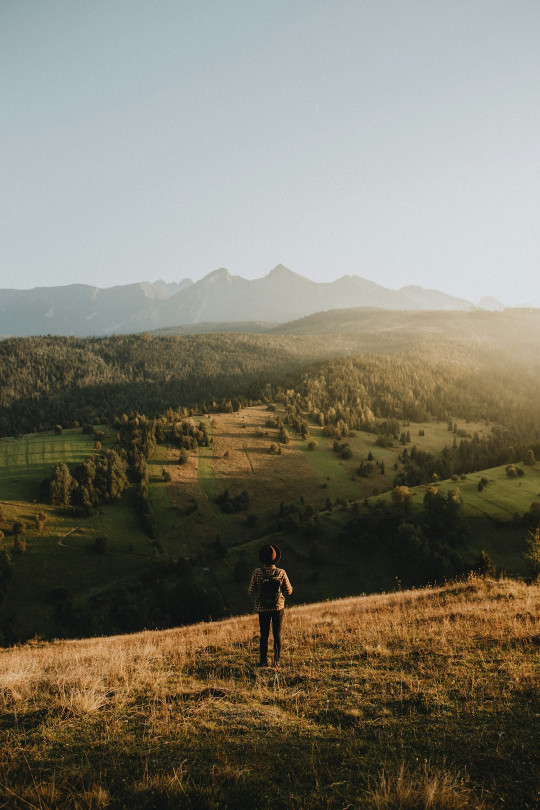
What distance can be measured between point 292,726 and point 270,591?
13.3ft

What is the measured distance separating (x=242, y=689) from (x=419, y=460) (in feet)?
568

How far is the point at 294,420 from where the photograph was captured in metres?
188

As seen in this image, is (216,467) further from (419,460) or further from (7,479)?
(419,460)

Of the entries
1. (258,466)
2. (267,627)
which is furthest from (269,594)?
(258,466)

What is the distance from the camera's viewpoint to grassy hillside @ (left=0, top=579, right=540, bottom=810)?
236 inches

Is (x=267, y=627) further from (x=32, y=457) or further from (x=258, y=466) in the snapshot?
(x=32, y=457)

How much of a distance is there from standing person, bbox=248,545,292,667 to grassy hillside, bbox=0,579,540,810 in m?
0.87

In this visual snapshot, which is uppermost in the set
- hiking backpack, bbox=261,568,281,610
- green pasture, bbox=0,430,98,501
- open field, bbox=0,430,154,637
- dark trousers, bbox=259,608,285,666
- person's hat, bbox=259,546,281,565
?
person's hat, bbox=259,546,281,565

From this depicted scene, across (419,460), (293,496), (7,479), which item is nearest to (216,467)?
(293,496)

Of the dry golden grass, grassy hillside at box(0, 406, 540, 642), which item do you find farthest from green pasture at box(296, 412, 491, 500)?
the dry golden grass

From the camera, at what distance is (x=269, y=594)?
12180 millimetres

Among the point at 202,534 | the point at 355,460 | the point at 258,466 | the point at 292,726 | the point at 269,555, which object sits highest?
the point at 269,555

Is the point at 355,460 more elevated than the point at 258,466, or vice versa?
the point at 258,466

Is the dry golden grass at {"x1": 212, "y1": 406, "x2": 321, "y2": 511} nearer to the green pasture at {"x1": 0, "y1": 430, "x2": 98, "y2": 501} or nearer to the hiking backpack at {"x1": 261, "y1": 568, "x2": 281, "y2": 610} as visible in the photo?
the green pasture at {"x1": 0, "y1": 430, "x2": 98, "y2": 501}
